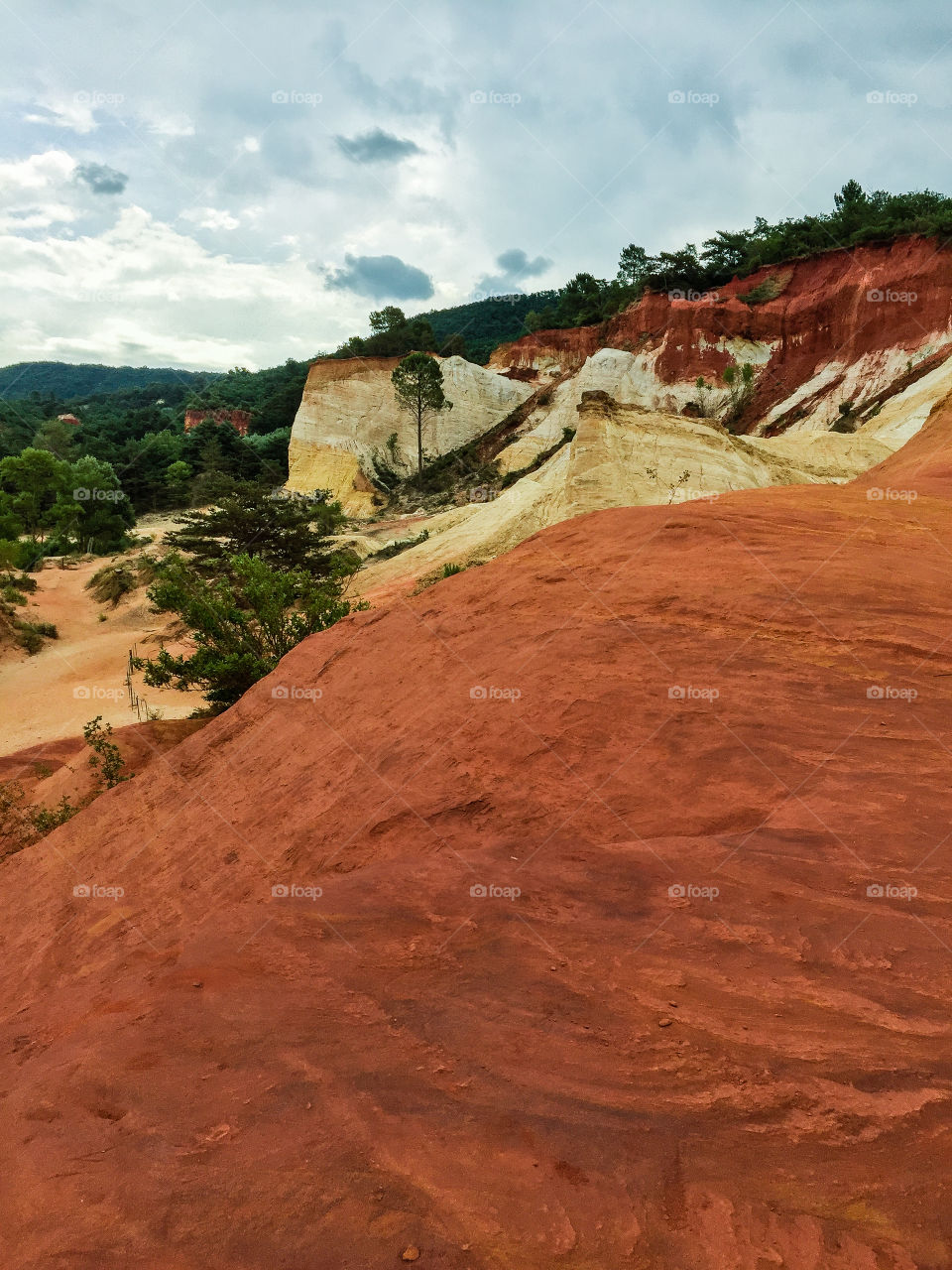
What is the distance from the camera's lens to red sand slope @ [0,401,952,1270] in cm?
206

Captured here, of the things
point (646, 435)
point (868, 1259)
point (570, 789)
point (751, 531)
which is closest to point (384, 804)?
point (570, 789)

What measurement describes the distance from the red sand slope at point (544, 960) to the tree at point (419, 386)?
3681 centimetres

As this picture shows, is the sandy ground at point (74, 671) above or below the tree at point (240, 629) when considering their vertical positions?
below

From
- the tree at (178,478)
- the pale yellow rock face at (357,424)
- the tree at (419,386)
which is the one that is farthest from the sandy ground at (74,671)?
the tree at (419,386)

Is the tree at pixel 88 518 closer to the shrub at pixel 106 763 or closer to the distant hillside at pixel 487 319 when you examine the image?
the shrub at pixel 106 763

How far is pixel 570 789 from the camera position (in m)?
4.51

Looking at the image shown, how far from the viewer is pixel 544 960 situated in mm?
3197

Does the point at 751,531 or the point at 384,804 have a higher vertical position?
the point at 751,531

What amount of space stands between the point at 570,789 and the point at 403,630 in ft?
11.6

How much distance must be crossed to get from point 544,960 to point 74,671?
61.9 ft

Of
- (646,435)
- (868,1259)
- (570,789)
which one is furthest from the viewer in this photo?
(646,435)

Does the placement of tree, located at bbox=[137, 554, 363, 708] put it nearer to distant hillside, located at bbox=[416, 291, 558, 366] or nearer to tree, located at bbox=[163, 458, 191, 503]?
tree, located at bbox=[163, 458, 191, 503]

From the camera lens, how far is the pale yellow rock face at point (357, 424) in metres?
43.2

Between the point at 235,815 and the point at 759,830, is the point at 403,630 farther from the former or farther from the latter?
the point at 759,830
